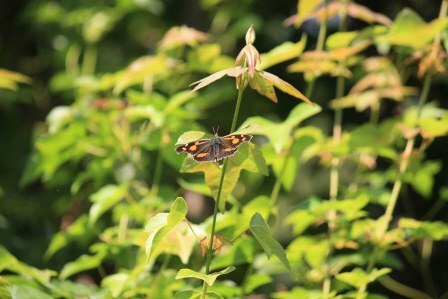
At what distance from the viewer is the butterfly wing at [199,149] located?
1.01 meters

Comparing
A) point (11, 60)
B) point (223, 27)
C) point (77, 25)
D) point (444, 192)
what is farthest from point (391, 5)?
point (11, 60)

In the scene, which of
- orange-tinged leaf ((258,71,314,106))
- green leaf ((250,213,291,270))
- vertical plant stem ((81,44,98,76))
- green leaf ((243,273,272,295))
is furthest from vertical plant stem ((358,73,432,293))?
vertical plant stem ((81,44,98,76))

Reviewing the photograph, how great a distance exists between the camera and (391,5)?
3137mm

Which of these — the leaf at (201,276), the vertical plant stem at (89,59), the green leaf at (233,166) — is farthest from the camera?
the vertical plant stem at (89,59)

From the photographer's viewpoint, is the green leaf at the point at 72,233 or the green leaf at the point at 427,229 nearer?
the green leaf at the point at 427,229

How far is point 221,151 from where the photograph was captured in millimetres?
1016

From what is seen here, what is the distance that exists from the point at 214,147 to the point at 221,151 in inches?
0.8

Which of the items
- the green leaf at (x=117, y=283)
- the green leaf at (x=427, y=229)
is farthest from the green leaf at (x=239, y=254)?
the green leaf at (x=427, y=229)

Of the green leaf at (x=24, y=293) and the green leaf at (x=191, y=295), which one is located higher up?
the green leaf at (x=191, y=295)

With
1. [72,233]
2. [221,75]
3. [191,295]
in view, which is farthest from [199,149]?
[72,233]

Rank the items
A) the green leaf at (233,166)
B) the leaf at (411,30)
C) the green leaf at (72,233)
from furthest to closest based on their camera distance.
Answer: the green leaf at (72,233), the leaf at (411,30), the green leaf at (233,166)

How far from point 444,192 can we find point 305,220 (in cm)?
55

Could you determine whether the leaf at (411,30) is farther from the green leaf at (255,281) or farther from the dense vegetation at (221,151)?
the green leaf at (255,281)

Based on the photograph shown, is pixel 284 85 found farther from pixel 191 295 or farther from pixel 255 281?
pixel 255 281
